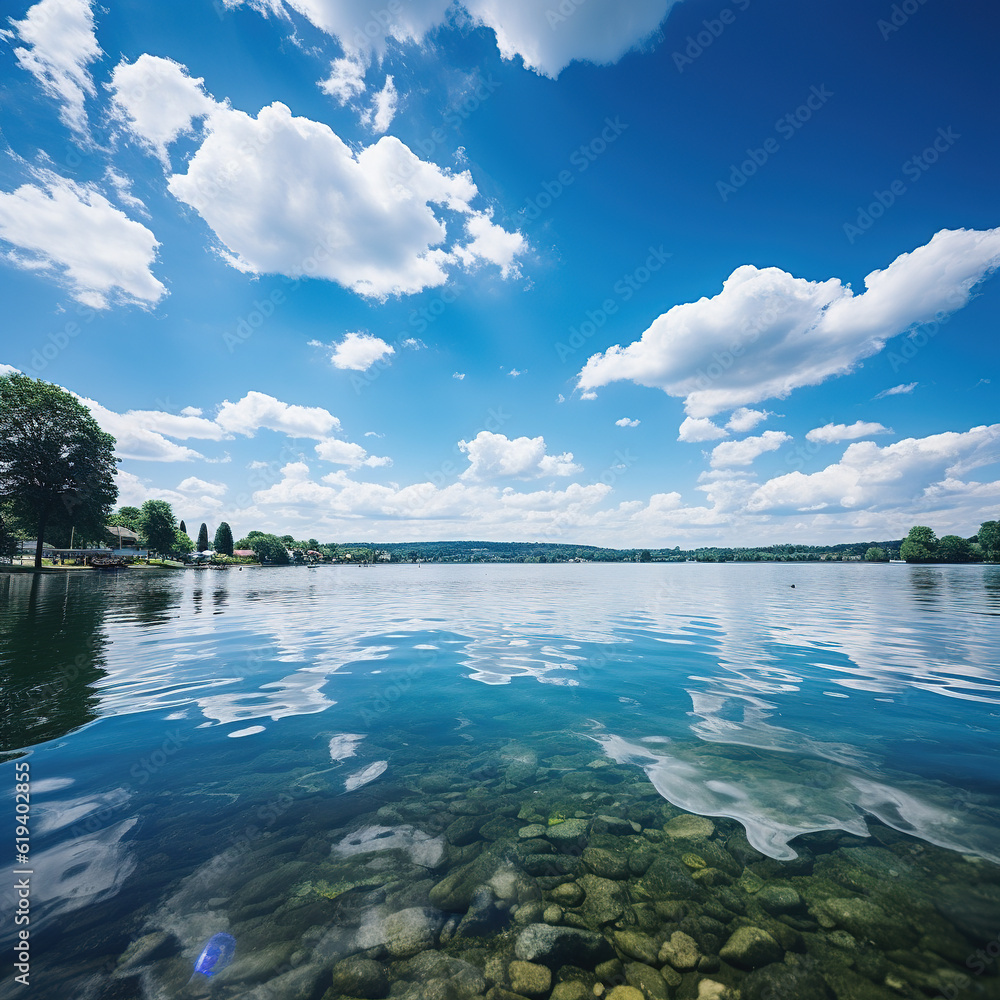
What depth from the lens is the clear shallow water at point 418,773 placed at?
5.24m

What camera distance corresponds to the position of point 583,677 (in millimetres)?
16312

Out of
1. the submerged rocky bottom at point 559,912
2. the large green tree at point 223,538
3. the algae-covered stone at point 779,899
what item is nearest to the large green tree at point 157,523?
the large green tree at point 223,538

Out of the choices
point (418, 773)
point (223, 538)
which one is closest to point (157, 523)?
point (223, 538)

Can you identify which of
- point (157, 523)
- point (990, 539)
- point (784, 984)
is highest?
point (157, 523)

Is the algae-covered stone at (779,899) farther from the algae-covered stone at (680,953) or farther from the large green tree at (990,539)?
the large green tree at (990,539)

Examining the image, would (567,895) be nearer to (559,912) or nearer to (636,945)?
(559,912)

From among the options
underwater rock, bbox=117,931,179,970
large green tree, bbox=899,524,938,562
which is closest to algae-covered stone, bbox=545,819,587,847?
underwater rock, bbox=117,931,179,970

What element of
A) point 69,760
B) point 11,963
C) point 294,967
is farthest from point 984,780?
point 69,760

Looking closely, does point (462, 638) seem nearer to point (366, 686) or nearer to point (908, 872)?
point (366, 686)

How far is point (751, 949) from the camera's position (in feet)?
15.7

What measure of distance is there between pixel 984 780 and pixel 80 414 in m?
102

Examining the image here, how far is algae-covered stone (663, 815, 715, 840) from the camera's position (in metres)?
7.00

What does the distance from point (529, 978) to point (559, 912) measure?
3.51 feet

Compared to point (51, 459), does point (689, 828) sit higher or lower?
lower
